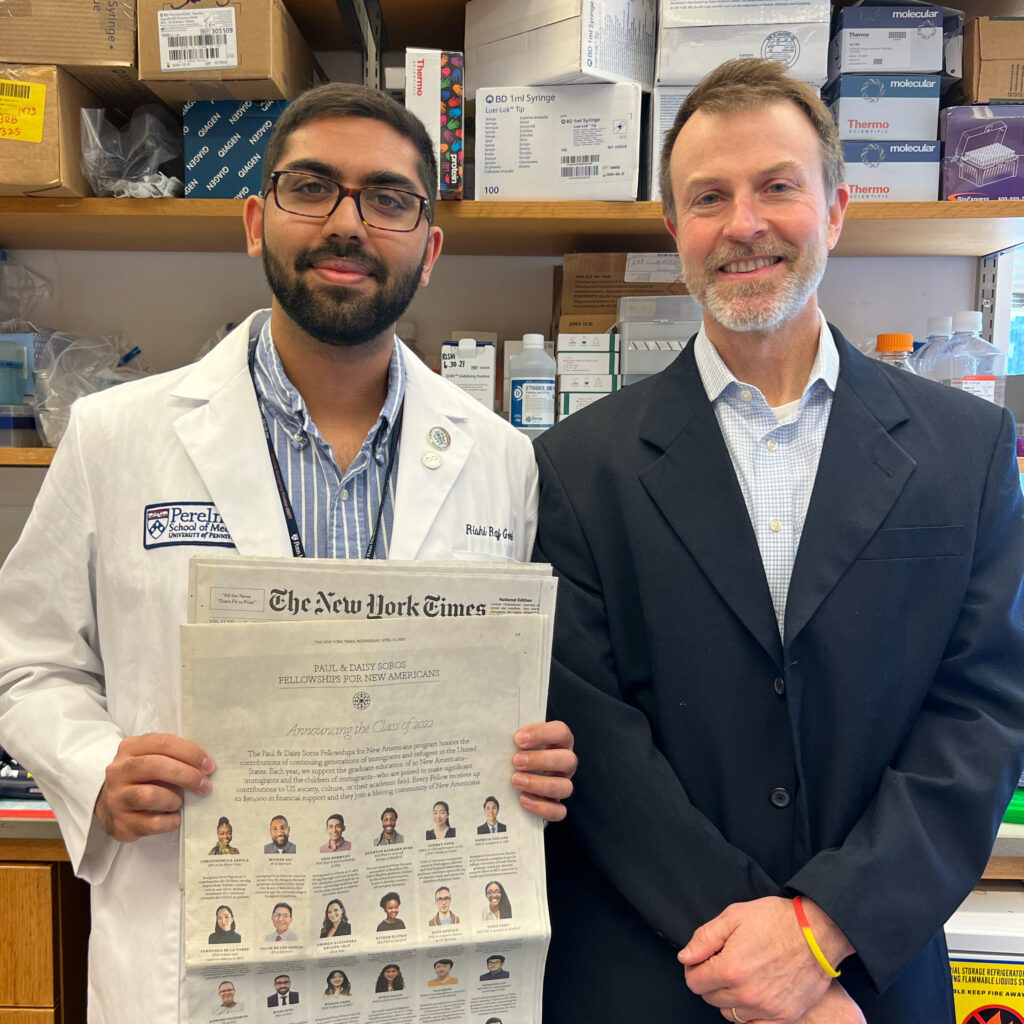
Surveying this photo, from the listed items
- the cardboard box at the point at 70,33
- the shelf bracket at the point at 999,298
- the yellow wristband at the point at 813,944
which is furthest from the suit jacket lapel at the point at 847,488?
the cardboard box at the point at 70,33

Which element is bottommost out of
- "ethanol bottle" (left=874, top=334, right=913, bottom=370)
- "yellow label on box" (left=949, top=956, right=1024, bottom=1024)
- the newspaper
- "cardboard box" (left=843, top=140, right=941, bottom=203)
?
"yellow label on box" (left=949, top=956, right=1024, bottom=1024)

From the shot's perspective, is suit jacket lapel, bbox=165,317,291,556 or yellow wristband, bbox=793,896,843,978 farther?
suit jacket lapel, bbox=165,317,291,556

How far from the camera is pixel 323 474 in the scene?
109cm

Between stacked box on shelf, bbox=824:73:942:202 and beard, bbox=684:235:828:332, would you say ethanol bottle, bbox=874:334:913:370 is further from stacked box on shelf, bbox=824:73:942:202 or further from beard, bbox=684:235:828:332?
beard, bbox=684:235:828:332

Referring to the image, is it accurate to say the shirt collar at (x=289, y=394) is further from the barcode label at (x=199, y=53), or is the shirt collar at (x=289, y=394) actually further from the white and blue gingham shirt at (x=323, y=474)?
the barcode label at (x=199, y=53)

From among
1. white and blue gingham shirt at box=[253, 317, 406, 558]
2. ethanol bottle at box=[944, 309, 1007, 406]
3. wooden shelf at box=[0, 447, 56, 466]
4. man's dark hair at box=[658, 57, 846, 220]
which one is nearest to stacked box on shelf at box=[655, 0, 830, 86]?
man's dark hair at box=[658, 57, 846, 220]

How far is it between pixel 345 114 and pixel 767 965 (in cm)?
115

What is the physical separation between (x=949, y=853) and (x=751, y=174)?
861 millimetres

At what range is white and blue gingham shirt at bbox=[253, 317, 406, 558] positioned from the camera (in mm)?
1058

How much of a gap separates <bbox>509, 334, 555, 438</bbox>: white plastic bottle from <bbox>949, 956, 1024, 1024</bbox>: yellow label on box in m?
1.26

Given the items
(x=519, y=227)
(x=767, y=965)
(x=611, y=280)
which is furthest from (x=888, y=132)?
(x=767, y=965)

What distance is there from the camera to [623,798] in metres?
0.98

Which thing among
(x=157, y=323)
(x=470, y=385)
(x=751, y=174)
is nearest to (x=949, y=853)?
(x=751, y=174)

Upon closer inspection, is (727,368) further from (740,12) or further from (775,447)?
(740,12)
